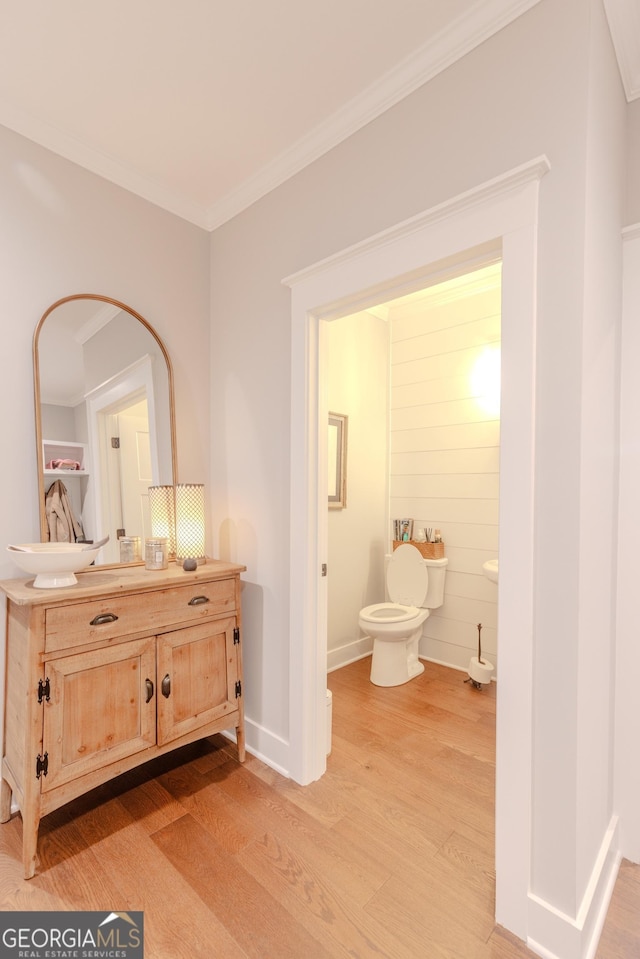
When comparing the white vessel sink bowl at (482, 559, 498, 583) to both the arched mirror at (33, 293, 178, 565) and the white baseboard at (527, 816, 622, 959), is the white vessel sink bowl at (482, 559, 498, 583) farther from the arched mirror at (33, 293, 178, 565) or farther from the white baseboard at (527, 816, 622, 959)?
the arched mirror at (33, 293, 178, 565)

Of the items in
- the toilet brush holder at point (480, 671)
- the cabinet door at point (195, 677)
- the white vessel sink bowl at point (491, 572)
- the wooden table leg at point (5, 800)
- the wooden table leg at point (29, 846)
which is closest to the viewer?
the wooden table leg at point (29, 846)

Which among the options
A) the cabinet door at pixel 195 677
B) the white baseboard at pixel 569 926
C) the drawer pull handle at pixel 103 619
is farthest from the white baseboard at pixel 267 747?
the white baseboard at pixel 569 926

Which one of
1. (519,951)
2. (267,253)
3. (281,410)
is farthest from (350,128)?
(519,951)

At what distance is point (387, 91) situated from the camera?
1.74 m

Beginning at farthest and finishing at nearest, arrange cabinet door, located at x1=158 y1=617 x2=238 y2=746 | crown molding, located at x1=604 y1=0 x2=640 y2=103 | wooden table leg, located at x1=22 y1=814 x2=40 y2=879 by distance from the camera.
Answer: cabinet door, located at x1=158 y1=617 x2=238 y2=746, wooden table leg, located at x1=22 y1=814 x2=40 y2=879, crown molding, located at x1=604 y1=0 x2=640 y2=103

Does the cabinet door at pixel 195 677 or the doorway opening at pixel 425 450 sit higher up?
the doorway opening at pixel 425 450

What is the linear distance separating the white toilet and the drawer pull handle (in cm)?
165

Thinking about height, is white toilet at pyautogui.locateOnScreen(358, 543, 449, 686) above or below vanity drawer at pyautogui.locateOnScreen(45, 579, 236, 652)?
below

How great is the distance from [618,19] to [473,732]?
114 inches

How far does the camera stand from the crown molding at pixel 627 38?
1.40 m

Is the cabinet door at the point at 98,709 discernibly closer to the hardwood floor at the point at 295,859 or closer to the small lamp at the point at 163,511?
the hardwood floor at the point at 295,859

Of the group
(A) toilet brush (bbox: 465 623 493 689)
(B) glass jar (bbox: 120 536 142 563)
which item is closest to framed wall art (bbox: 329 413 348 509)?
(A) toilet brush (bbox: 465 623 493 689)

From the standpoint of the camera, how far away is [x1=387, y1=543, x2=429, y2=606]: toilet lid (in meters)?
3.36

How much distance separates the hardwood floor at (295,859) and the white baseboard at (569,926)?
53 millimetres
